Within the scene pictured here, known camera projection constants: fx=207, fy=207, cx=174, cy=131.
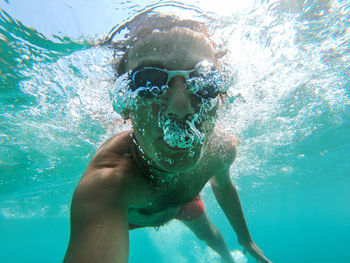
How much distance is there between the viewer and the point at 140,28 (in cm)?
434

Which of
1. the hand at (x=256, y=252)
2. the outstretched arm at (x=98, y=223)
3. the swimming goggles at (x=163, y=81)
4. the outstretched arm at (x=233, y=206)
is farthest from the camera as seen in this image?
the hand at (x=256, y=252)

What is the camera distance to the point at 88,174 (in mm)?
2283

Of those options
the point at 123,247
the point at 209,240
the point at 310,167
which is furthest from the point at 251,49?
the point at 310,167

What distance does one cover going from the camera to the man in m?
1.88

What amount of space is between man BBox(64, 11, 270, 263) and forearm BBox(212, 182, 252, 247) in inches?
53.2

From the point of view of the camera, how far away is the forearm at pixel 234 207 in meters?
4.89

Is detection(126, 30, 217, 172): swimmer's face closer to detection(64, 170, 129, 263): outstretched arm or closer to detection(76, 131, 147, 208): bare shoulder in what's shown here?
detection(76, 131, 147, 208): bare shoulder

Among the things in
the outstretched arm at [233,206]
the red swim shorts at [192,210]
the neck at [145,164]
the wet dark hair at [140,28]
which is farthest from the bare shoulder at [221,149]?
the wet dark hair at [140,28]

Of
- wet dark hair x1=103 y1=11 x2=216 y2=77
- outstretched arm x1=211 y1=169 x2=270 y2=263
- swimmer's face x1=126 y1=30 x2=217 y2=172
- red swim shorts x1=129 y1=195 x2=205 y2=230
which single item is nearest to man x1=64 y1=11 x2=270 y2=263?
swimmer's face x1=126 y1=30 x2=217 y2=172

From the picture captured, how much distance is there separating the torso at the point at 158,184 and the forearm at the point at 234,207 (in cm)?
103

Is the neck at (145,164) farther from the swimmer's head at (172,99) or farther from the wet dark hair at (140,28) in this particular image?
the wet dark hair at (140,28)

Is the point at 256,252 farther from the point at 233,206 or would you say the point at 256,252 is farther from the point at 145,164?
the point at 145,164

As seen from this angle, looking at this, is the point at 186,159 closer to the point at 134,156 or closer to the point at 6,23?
the point at 134,156

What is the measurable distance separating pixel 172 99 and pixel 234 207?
3471 mm
